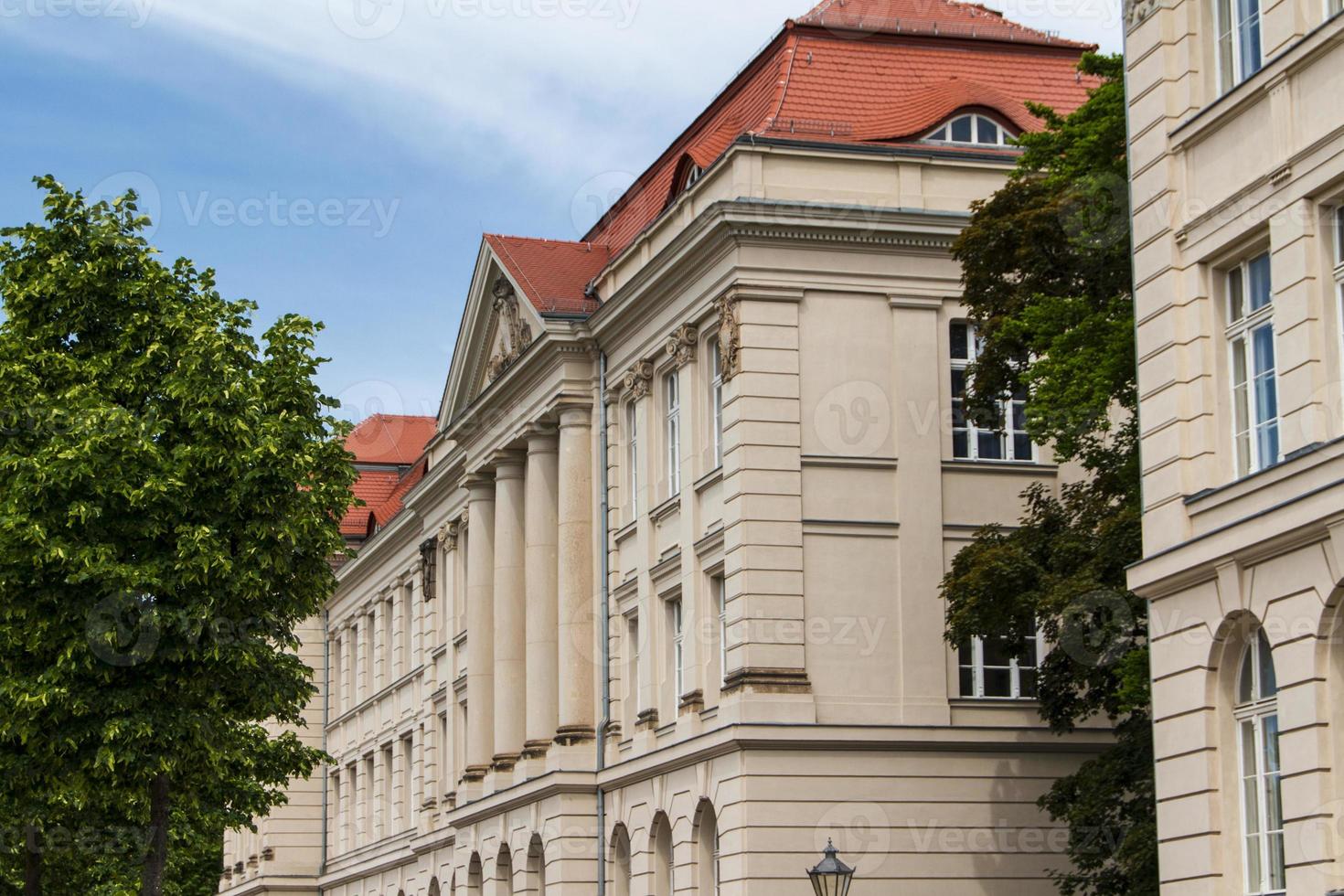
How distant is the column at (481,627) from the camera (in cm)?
5066

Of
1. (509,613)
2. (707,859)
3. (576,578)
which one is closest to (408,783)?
(509,613)

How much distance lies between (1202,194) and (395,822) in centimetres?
4588

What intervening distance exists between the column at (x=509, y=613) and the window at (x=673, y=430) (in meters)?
8.11

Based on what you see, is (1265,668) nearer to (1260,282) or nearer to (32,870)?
(1260,282)

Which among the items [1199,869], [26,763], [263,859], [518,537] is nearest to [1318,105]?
[1199,869]

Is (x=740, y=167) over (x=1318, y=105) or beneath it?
over

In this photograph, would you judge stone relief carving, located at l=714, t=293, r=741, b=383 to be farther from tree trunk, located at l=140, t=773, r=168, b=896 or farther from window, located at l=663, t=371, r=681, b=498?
tree trunk, located at l=140, t=773, r=168, b=896

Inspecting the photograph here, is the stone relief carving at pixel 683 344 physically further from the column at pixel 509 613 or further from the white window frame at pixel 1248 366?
the white window frame at pixel 1248 366

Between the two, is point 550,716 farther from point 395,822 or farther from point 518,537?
point 395,822

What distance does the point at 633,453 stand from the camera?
4234cm

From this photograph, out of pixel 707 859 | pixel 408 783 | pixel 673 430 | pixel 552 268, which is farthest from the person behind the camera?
pixel 408 783

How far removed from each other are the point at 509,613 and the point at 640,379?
28.4ft

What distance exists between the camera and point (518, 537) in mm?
48219

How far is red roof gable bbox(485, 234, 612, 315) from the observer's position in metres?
44.2
